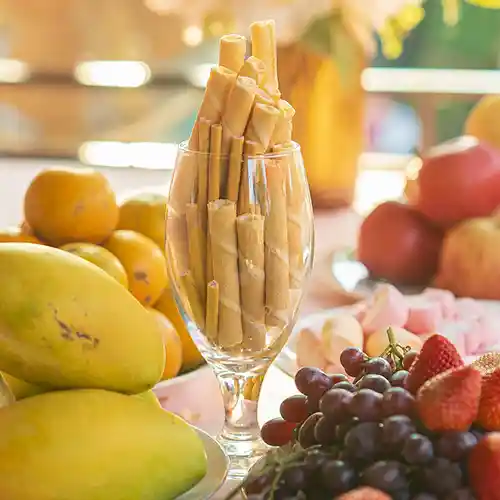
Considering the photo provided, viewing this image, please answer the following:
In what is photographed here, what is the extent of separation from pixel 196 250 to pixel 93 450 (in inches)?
5.5

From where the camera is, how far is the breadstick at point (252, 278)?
0.48 meters

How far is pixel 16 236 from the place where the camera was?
0.64 meters

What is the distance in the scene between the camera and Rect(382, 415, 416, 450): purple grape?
1.24 feet

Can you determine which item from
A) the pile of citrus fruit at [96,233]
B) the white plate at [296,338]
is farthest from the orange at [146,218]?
the white plate at [296,338]

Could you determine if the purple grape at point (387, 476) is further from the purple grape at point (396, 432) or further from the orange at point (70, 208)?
the orange at point (70, 208)

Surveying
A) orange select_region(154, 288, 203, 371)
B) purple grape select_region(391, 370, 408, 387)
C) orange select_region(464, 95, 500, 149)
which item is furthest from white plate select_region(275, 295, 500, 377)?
orange select_region(464, 95, 500, 149)

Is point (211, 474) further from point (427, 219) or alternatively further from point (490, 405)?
point (427, 219)

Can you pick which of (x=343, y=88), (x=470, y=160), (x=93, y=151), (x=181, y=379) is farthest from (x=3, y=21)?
(x=181, y=379)

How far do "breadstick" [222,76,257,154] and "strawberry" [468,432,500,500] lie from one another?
205 mm

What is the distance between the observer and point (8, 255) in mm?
417

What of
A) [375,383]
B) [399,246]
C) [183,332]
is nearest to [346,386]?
[375,383]

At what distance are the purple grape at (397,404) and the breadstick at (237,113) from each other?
17 centimetres

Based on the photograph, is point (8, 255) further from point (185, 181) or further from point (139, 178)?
point (139, 178)

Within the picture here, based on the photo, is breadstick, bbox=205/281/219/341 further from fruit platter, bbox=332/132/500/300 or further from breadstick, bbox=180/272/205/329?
fruit platter, bbox=332/132/500/300
